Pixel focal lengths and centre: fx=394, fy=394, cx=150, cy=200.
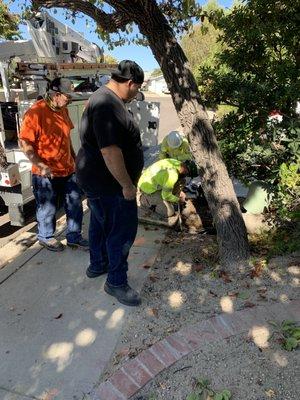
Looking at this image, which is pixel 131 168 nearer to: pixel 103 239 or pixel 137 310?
pixel 103 239

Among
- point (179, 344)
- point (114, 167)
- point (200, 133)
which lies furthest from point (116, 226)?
point (200, 133)

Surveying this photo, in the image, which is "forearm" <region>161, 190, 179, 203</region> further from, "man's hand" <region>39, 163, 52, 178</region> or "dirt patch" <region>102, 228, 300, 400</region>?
"man's hand" <region>39, 163, 52, 178</region>

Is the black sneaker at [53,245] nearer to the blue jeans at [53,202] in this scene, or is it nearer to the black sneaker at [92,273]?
the blue jeans at [53,202]

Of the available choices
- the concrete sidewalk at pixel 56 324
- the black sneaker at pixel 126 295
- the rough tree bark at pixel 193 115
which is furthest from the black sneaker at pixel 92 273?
the rough tree bark at pixel 193 115

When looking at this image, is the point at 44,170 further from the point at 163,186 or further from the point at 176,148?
the point at 176,148

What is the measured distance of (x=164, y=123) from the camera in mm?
19359

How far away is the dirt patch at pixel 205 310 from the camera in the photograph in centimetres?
242

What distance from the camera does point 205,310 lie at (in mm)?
3117

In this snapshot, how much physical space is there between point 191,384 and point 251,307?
2.93 ft

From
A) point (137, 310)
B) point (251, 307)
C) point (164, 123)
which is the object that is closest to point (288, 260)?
point (251, 307)

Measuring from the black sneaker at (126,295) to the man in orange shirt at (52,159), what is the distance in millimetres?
1112

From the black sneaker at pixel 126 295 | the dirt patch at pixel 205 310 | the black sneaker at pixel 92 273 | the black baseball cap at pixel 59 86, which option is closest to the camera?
the dirt patch at pixel 205 310

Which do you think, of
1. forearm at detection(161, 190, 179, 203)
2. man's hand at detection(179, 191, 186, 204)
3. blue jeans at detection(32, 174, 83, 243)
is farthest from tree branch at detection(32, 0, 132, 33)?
man's hand at detection(179, 191, 186, 204)

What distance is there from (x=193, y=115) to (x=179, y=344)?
192 cm
